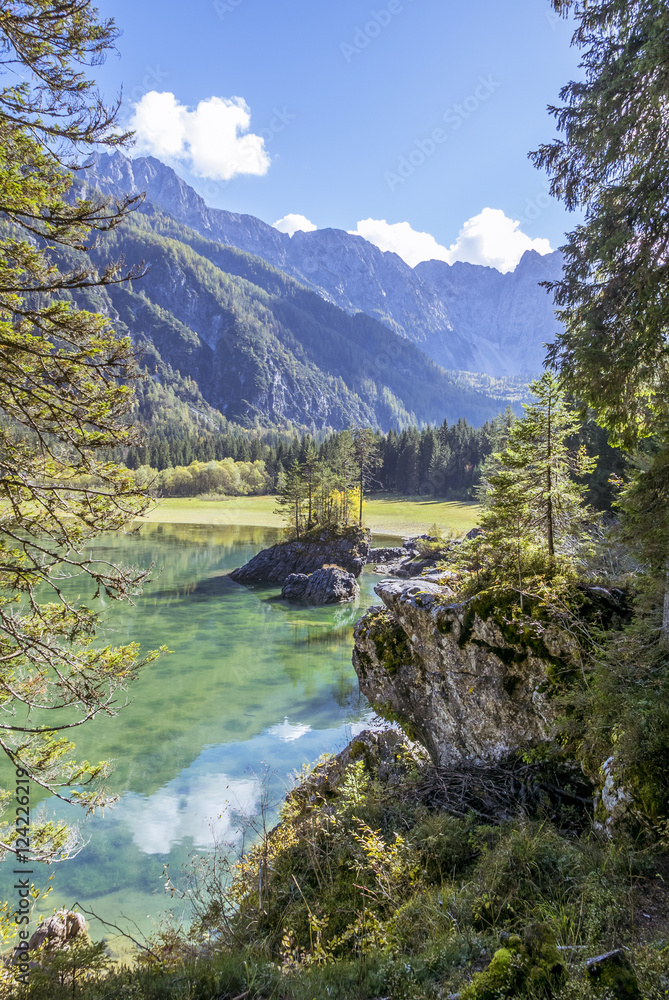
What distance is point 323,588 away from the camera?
37.5 metres

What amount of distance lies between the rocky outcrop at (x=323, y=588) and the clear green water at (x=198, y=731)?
1.87 meters

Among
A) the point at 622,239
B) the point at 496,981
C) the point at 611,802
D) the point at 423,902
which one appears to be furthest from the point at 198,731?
the point at 622,239

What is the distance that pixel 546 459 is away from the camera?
31.1 ft

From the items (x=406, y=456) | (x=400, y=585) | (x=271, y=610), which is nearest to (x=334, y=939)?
(x=400, y=585)

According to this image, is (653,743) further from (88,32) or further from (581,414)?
(88,32)

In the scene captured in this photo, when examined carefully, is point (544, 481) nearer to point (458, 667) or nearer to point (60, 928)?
point (458, 667)

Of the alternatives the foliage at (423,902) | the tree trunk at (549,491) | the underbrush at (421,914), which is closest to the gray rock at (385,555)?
the tree trunk at (549,491)

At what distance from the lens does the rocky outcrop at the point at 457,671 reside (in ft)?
24.4

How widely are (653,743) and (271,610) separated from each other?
3119cm

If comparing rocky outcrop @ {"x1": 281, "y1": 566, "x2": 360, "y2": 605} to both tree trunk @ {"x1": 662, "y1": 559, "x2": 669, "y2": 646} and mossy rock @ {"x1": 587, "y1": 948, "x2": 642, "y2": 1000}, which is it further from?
mossy rock @ {"x1": 587, "y1": 948, "x2": 642, "y2": 1000}

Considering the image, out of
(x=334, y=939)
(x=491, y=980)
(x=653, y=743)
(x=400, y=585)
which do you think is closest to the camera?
(x=491, y=980)

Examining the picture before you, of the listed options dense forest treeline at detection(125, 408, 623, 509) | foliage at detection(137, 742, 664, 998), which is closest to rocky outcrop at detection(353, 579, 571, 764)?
foliage at detection(137, 742, 664, 998)

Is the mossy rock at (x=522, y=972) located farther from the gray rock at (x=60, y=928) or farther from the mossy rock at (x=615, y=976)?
the gray rock at (x=60, y=928)

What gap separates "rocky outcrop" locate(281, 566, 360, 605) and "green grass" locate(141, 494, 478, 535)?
27.9m
